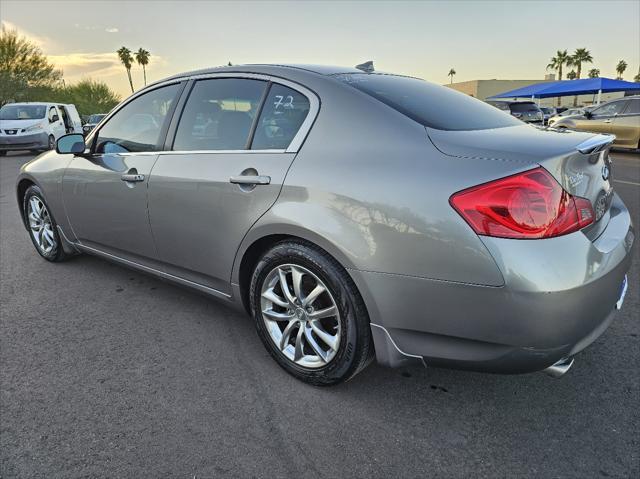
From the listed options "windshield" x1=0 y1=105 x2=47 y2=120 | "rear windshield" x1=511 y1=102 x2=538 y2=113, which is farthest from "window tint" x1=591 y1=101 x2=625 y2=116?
"windshield" x1=0 y1=105 x2=47 y2=120

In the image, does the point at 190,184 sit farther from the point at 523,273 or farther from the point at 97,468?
the point at 523,273

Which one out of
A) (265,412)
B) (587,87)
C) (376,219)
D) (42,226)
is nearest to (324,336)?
(265,412)

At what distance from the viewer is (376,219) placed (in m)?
1.95

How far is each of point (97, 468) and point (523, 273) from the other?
1.81 meters

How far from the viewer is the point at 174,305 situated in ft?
11.3

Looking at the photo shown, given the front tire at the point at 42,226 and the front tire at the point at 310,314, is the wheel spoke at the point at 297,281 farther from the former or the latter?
the front tire at the point at 42,226

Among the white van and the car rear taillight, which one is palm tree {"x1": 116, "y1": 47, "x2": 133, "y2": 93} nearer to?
the white van

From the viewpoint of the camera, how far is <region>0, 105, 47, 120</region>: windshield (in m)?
15.6

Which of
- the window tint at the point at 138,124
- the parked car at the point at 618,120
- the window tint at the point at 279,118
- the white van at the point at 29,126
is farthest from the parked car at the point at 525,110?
the window tint at the point at 279,118

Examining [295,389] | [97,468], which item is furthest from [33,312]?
[295,389]

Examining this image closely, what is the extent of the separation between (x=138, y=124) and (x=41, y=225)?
1831 mm

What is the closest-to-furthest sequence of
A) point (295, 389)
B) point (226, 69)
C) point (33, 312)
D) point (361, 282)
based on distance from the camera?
point (361, 282) → point (295, 389) → point (226, 69) → point (33, 312)

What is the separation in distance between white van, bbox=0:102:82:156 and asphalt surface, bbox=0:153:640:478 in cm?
1433

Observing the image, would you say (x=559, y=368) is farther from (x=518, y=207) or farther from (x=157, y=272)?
(x=157, y=272)
